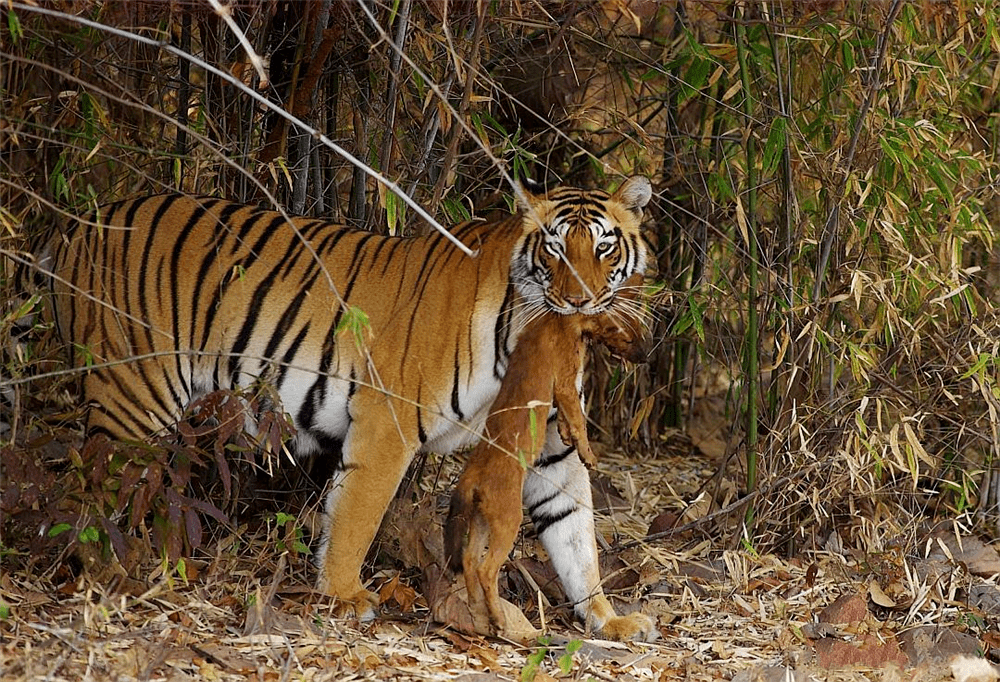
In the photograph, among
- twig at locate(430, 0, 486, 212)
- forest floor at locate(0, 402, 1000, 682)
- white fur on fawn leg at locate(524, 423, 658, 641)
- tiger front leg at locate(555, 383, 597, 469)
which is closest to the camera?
forest floor at locate(0, 402, 1000, 682)

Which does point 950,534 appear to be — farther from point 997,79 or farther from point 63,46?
point 63,46

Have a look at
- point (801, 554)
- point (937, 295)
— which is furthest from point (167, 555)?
point (937, 295)

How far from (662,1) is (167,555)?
2322 millimetres

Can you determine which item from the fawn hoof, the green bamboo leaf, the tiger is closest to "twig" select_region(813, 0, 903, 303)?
the green bamboo leaf

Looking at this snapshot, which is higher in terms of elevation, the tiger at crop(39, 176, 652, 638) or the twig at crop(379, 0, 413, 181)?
the twig at crop(379, 0, 413, 181)

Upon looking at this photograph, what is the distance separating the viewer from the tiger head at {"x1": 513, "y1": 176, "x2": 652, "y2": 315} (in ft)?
11.4

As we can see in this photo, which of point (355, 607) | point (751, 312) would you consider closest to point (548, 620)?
point (355, 607)

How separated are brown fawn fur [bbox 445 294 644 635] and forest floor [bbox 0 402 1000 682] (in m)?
0.18

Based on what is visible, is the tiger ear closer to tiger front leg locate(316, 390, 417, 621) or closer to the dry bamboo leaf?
tiger front leg locate(316, 390, 417, 621)

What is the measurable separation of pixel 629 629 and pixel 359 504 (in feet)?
2.62

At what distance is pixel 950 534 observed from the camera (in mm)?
4691

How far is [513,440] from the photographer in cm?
340

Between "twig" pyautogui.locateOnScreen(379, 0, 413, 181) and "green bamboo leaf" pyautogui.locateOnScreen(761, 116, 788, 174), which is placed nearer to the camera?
"twig" pyautogui.locateOnScreen(379, 0, 413, 181)

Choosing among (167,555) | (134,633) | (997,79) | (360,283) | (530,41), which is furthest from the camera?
(530,41)
